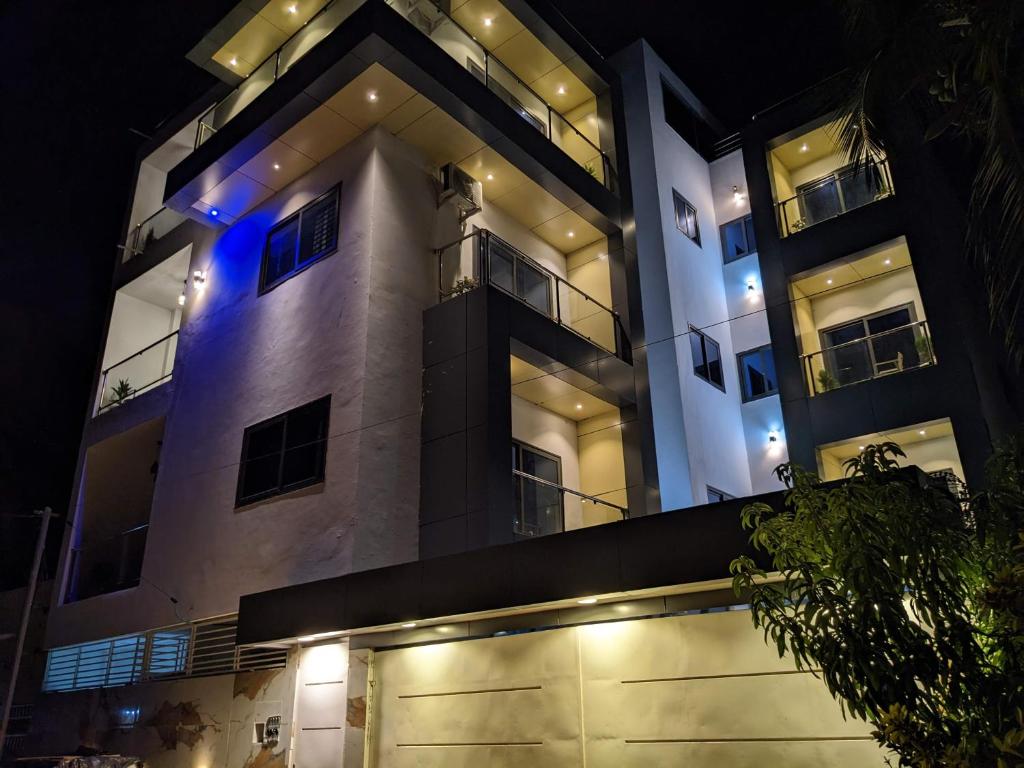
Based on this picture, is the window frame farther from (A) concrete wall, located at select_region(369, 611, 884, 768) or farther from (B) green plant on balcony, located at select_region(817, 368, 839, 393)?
(A) concrete wall, located at select_region(369, 611, 884, 768)

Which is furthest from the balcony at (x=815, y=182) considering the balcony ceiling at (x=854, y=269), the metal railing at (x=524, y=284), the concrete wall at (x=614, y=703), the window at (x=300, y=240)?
the concrete wall at (x=614, y=703)

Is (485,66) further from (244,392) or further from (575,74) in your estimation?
(244,392)

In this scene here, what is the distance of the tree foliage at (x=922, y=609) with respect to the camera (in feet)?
13.9

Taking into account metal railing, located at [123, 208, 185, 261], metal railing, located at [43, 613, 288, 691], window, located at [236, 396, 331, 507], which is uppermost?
metal railing, located at [123, 208, 185, 261]

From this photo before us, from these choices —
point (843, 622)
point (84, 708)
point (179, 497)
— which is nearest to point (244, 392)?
point (179, 497)

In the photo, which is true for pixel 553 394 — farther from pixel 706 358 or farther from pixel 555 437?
pixel 706 358

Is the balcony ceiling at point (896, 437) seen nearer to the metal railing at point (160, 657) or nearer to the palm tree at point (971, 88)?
the palm tree at point (971, 88)

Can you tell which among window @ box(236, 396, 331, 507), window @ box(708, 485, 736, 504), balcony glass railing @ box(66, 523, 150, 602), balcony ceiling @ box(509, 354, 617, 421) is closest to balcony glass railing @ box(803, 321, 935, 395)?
window @ box(708, 485, 736, 504)

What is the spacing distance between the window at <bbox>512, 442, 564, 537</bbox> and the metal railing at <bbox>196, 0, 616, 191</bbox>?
588 centimetres

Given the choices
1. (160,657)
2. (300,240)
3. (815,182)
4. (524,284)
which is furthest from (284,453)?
(815,182)

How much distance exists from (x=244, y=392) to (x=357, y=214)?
3.49 meters

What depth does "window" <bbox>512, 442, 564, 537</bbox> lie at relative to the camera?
38.7 ft

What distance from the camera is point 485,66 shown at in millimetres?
14164

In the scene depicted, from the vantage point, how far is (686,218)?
17.2 metres
